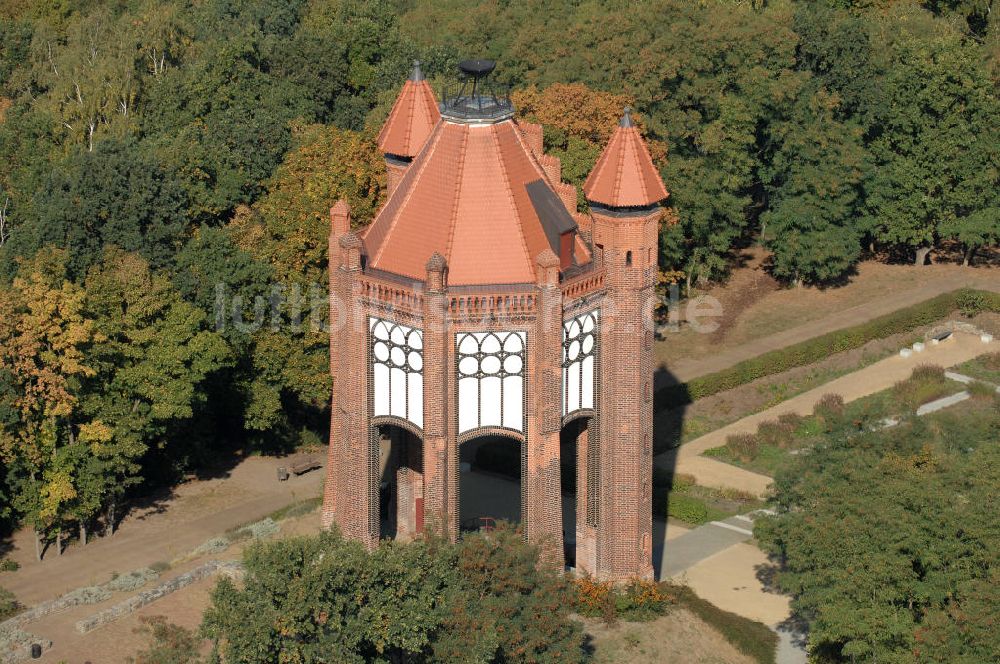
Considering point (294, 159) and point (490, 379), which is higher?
point (294, 159)

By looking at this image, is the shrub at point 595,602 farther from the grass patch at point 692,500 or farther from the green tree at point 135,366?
the green tree at point 135,366

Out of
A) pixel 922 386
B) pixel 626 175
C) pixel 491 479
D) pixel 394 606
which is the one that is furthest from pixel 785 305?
pixel 394 606

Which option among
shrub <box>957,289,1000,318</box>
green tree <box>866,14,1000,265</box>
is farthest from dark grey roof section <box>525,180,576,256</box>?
green tree <box>866,14,1000,265</box>

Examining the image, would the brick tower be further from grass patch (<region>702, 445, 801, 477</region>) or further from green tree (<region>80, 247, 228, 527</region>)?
grass patch (<region>702, 445, 801, 477</region>)

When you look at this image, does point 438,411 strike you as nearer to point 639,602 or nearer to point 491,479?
point 639,602

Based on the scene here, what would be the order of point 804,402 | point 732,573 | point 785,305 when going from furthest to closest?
point 785,305 < point 804,402 < point 732,573

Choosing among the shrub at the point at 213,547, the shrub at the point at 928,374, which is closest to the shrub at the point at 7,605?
Answer: the shrub at the point at 213,547

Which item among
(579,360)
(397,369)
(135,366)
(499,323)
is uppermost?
(499,323)
